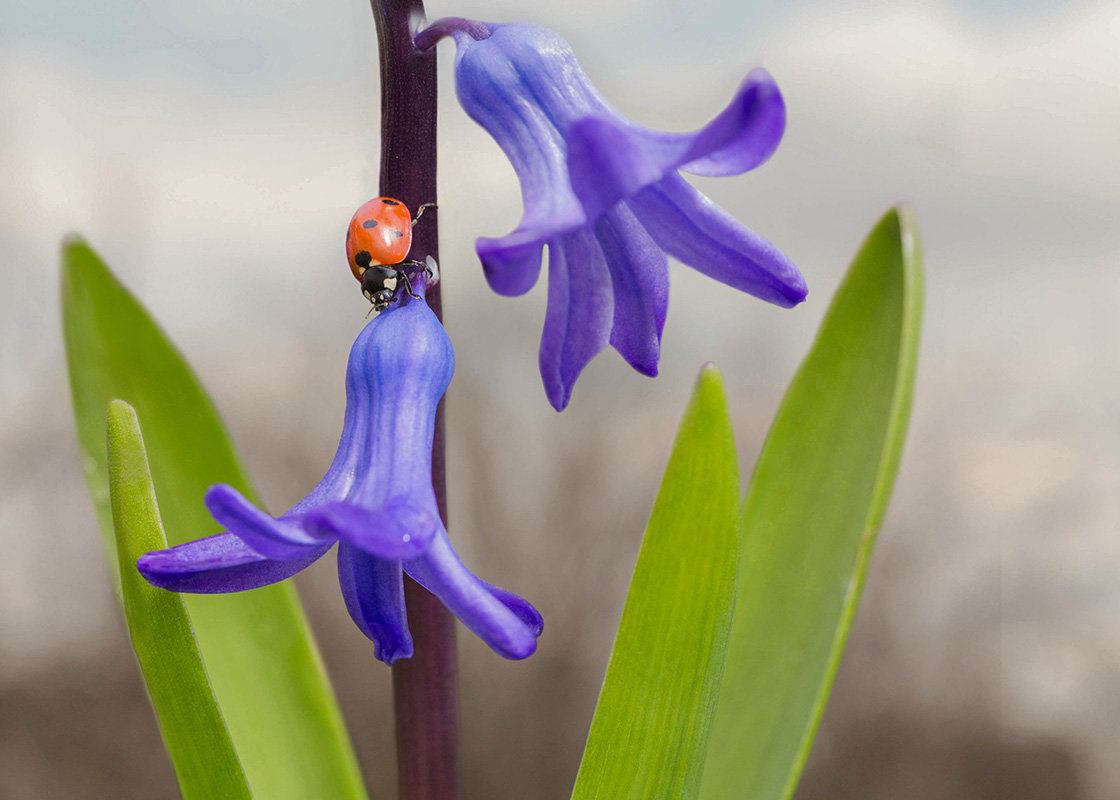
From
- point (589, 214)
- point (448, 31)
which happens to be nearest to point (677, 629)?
point (589, 214)

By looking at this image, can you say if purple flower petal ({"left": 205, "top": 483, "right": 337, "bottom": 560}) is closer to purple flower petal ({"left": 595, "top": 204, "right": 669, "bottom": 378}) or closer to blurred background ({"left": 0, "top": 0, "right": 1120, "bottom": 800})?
purple flower petal ({"left": 595, "top": 204, "right": 669, "bottom": 378})

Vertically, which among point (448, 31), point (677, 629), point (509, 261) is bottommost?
point (677, 629)

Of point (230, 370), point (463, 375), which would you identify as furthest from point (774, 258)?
point (230, 370)

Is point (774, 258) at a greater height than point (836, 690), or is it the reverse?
point (774, 258)

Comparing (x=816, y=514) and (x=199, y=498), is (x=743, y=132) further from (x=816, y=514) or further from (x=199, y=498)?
(x=199, y=498)

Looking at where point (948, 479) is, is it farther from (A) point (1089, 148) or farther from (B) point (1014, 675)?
(A) point (1089, 148)

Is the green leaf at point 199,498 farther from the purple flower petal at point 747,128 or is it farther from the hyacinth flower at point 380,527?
the purple flower petal at point 747,128

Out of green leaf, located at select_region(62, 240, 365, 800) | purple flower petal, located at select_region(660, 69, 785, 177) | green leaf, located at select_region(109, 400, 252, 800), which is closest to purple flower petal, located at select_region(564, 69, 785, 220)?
purple flower petal, located at select_region(660, 69, 785, 177)
